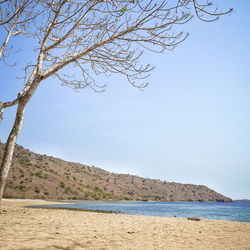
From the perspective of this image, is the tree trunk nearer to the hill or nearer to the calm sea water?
the calm sea water

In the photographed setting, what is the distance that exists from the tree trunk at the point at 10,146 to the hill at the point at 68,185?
3014 centimetres

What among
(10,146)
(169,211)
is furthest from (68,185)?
(10,146)

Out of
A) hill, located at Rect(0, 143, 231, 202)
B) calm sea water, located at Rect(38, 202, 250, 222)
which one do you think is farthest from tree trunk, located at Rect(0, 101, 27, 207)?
hill, located at Rect(0, 143, 231, 202)

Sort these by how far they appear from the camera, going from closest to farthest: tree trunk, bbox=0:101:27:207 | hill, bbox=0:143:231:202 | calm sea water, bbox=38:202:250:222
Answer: tree trunk, bbox=0:101:27:207
calm sea water, bbox=38:202:250:222
hill, bbox=0:143:231:202

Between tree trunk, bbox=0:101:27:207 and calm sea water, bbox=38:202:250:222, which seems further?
calm sea water, bbox=38:202:250:222

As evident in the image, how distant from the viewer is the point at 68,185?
4200 cm

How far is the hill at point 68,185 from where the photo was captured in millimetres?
34844

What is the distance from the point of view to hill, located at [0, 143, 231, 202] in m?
34.8

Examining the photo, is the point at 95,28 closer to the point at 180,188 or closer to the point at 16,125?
the point at 16,125

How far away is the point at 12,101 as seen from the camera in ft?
14.2

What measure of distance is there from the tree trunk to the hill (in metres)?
30.1

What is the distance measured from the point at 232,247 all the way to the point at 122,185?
57519 mm

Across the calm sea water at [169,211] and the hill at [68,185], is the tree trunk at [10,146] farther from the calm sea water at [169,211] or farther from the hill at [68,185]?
the hill at [68,185]

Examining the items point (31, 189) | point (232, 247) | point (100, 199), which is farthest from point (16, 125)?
point (100, 199)
